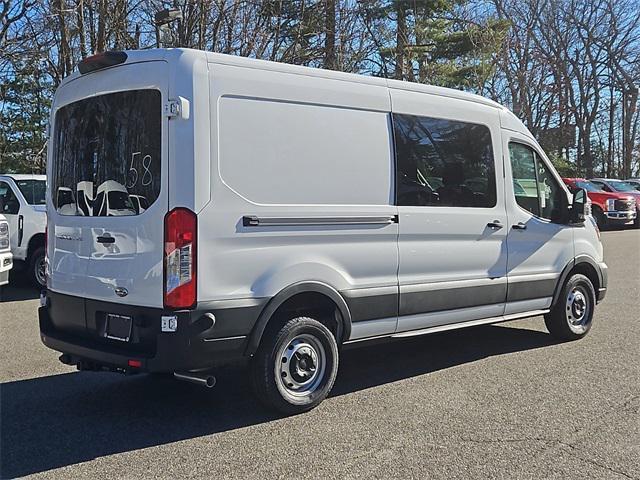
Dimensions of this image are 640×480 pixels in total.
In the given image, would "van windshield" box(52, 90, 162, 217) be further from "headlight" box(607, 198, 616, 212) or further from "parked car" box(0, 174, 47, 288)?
"headlight" box(607, 198, 616, 212)

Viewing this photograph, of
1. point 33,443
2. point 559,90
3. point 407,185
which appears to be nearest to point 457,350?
point 407,185

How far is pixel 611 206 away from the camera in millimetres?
23000

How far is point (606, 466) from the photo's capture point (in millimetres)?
3973

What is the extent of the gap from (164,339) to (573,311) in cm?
468

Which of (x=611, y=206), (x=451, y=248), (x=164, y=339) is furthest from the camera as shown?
(x=611, y=206)

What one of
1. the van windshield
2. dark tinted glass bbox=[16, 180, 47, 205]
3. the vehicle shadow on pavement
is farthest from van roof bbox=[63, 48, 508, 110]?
dark tinted glass bbox=[16, 180, 47, 205]

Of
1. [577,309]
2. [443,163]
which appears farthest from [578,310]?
[443,163]

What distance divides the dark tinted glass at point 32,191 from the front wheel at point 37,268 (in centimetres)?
78

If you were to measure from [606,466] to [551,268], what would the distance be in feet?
10.3

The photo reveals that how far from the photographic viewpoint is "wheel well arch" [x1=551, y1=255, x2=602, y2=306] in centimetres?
697

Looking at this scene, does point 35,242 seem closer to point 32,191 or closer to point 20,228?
point 20,228

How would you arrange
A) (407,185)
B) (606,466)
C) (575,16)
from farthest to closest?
(575,16) < (407,185) < (606,466)

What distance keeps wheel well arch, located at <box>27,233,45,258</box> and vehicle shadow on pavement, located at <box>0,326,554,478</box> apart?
5.31 meters

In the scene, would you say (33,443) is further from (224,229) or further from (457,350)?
(457,350)
